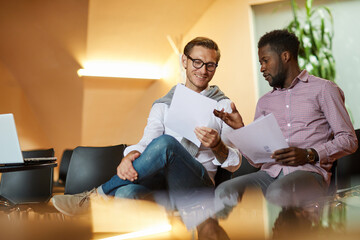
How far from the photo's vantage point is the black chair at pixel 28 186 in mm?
2639

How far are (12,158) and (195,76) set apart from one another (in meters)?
1.03

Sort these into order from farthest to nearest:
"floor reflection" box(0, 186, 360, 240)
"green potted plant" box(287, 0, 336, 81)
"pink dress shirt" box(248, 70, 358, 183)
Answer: "green potted plant" box(287, 0, 336, 81) → "pink dress shirt" box(248, 70, 358, 183) → "floor reflection" box(0, 186, 360, 240)

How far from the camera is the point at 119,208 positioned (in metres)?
1.50

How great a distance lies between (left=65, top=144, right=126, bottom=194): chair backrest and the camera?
8.35 feet

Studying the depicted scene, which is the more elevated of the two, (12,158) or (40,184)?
(12,158)

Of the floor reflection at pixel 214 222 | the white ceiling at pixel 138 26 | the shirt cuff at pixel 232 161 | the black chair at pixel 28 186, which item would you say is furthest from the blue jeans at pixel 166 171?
the white ceiling at pixel 138 26

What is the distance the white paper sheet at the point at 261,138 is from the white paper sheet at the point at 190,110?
14 cm

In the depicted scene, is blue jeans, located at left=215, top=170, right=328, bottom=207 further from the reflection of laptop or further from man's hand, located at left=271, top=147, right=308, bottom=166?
the reflection of laptop

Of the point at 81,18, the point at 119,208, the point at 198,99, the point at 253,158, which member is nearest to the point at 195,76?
the point at 198,99

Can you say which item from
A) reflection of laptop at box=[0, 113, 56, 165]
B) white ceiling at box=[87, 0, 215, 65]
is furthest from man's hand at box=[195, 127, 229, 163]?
white ceiling at box=[87, 0, 215, 65]

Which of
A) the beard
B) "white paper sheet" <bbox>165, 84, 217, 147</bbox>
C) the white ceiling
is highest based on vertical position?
the white ceiling

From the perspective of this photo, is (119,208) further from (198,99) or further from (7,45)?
(7,45)

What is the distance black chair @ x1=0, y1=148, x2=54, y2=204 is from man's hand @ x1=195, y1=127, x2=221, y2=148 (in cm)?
131

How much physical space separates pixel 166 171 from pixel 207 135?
0.79 feet
